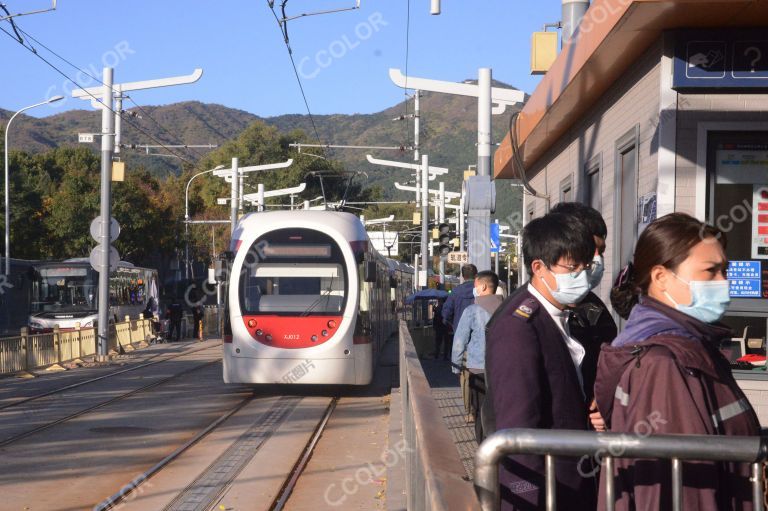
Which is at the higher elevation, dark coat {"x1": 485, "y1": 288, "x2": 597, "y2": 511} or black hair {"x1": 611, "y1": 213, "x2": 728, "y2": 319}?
black hair {"x1": 611, "y1": 213, "x2": 728, "y2": 319}

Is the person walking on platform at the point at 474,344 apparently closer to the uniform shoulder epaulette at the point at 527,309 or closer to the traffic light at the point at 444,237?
the uniform shoulder epaulette at the point at 527,309

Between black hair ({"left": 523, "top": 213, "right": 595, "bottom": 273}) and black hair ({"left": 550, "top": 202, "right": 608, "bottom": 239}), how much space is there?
0.07m

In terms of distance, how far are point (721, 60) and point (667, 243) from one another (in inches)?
247

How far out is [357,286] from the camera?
16.5m

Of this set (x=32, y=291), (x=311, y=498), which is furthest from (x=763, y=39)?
(x=32, y=291)

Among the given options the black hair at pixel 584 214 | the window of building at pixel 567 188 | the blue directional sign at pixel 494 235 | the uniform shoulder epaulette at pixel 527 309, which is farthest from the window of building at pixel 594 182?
the blue directional sign at pixel 494 235

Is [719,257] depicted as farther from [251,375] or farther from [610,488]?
[251,375]

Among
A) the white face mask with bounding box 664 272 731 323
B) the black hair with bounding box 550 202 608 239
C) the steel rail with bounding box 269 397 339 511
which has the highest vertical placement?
the black hair with bounding box 550 202 608 239

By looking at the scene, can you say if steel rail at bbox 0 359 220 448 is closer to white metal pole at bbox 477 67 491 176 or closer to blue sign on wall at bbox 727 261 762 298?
white metal pole at bbox 477 67 491 176

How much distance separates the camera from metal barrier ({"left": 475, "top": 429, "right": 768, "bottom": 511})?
2787 millimetres

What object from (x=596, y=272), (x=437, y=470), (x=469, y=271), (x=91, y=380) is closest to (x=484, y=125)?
(x=469, y=271)

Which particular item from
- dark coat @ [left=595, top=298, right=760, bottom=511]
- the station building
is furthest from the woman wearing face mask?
the station building

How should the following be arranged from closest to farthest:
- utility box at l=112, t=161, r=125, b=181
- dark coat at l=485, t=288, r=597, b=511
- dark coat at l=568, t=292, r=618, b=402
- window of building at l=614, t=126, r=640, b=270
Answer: dark coat at l=485, t=288, r=597, b=511
dark coat at l=568, t=292, r=618, b=402
window of building at l=614, t=126, r=640, b=270
utility box at l=112, t=161, r=125, b=181

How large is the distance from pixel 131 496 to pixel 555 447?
20.8 ft
